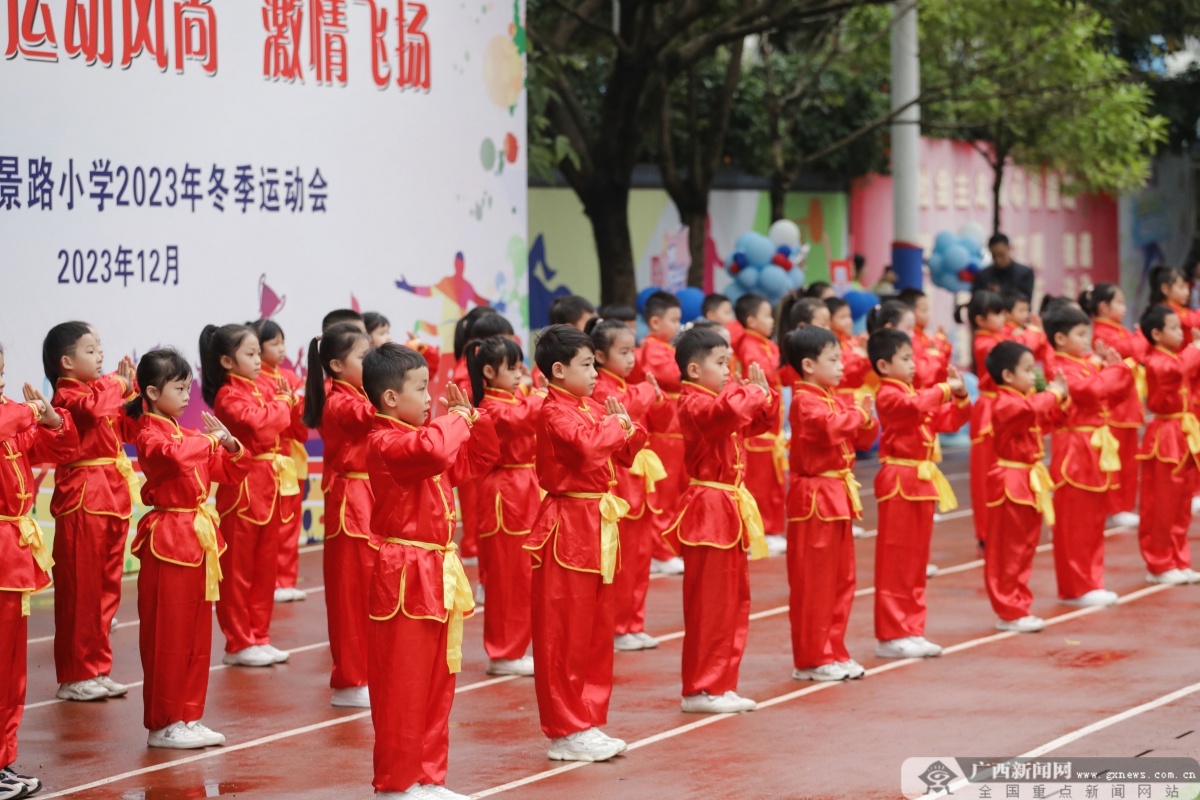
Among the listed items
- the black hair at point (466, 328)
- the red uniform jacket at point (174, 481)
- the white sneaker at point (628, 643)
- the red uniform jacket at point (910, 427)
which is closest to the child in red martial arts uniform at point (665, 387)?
the black hair at point (466, 328)

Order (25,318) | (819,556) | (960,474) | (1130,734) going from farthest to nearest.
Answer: (960,474) < (25,318) < (819,556) < (1130,734)

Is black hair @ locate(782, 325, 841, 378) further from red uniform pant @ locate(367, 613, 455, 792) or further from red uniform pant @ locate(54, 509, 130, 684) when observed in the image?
red uniform pant @ locate(54, 509, 130, 684)

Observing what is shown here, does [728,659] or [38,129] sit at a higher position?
[38,129]

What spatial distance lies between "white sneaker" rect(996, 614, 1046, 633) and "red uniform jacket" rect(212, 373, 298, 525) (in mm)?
3613

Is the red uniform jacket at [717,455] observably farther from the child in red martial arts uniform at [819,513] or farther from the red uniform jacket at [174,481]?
the red uniform jacket at [174,481]

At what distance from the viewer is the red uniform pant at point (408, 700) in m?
5.50

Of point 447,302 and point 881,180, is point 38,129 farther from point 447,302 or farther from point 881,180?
point 881,180

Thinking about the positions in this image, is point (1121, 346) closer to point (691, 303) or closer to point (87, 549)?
point (691, 303)

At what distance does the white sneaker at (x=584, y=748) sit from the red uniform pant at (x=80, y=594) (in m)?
2.33

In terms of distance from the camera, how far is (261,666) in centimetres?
807

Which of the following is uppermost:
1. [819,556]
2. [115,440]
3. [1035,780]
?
[115,440]

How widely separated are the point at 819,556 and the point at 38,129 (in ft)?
16.3


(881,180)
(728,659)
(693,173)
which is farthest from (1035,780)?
(881,180)

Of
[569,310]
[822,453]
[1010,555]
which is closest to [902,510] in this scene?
[822,453]
